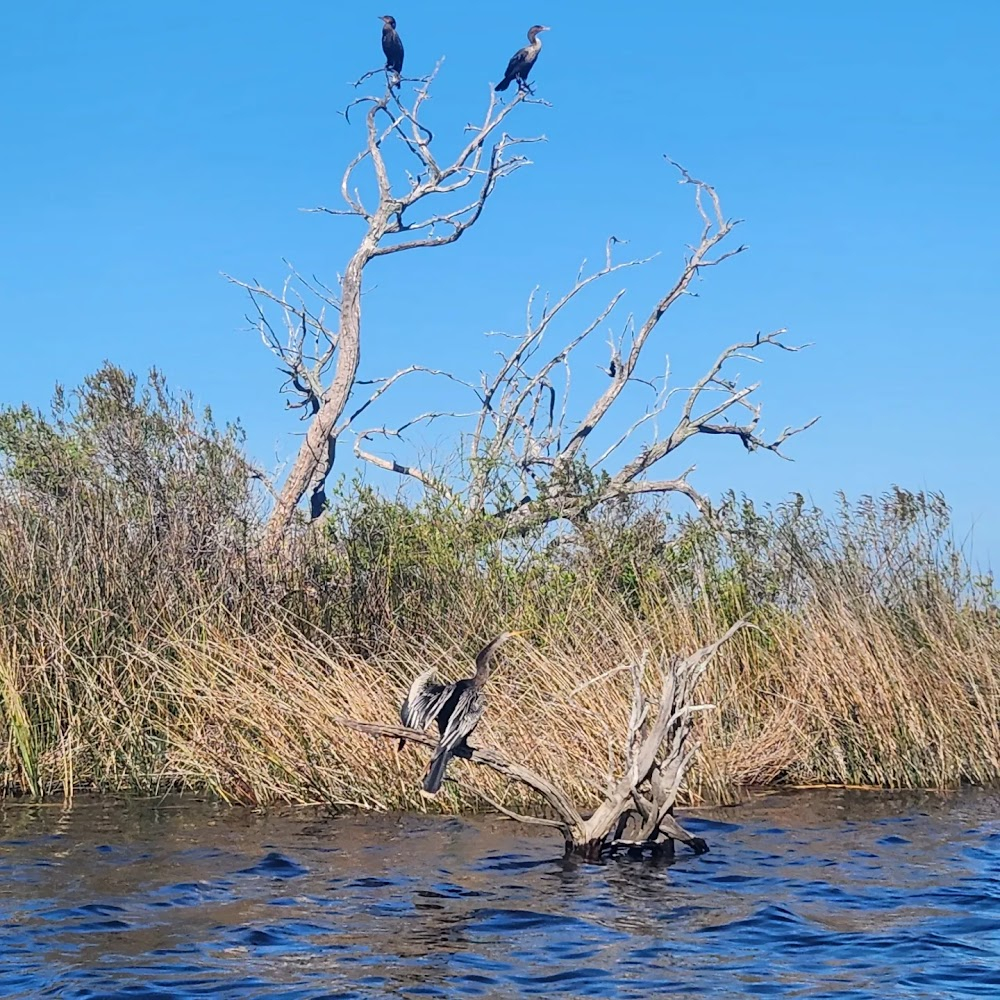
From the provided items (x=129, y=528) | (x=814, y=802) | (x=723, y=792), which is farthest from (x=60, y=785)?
(x=814, y=802)

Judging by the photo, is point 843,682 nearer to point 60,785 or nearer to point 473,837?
point 473,837

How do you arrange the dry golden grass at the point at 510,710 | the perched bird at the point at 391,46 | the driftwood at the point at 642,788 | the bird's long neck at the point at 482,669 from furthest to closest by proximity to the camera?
1. the perched bird at the point at 391,46
2. the dry golden grass at the point at 510,710
3. the driftwood at the point at 642,788
4. the bird's long neck at the point at 482,669

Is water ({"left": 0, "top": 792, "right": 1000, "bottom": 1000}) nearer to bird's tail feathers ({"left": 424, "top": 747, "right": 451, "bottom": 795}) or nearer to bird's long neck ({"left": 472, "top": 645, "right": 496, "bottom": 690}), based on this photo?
bird's tail feathers ({"left": 424, "top": 747, "right": 451, "bottom": 795})

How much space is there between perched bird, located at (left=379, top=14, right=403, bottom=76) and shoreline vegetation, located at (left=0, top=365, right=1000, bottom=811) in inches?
331

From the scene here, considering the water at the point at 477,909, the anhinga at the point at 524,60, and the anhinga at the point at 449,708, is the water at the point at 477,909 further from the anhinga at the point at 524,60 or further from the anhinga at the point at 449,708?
the anhinga at the point at 524,60

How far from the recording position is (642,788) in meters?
8.54

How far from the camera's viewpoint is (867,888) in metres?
7.73

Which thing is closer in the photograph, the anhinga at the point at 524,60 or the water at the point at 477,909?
the water at the point at 477,909

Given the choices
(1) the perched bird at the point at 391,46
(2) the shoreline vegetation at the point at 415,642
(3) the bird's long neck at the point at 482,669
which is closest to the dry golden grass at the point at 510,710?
(2) the shoreline vegetation at the point at 415,642

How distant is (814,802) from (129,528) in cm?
664

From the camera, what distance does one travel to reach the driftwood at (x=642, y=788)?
8.12m

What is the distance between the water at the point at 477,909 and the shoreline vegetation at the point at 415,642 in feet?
2.16

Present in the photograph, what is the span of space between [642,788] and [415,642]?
376 cm

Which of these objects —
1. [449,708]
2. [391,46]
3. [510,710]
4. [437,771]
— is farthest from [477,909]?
[391,46]
